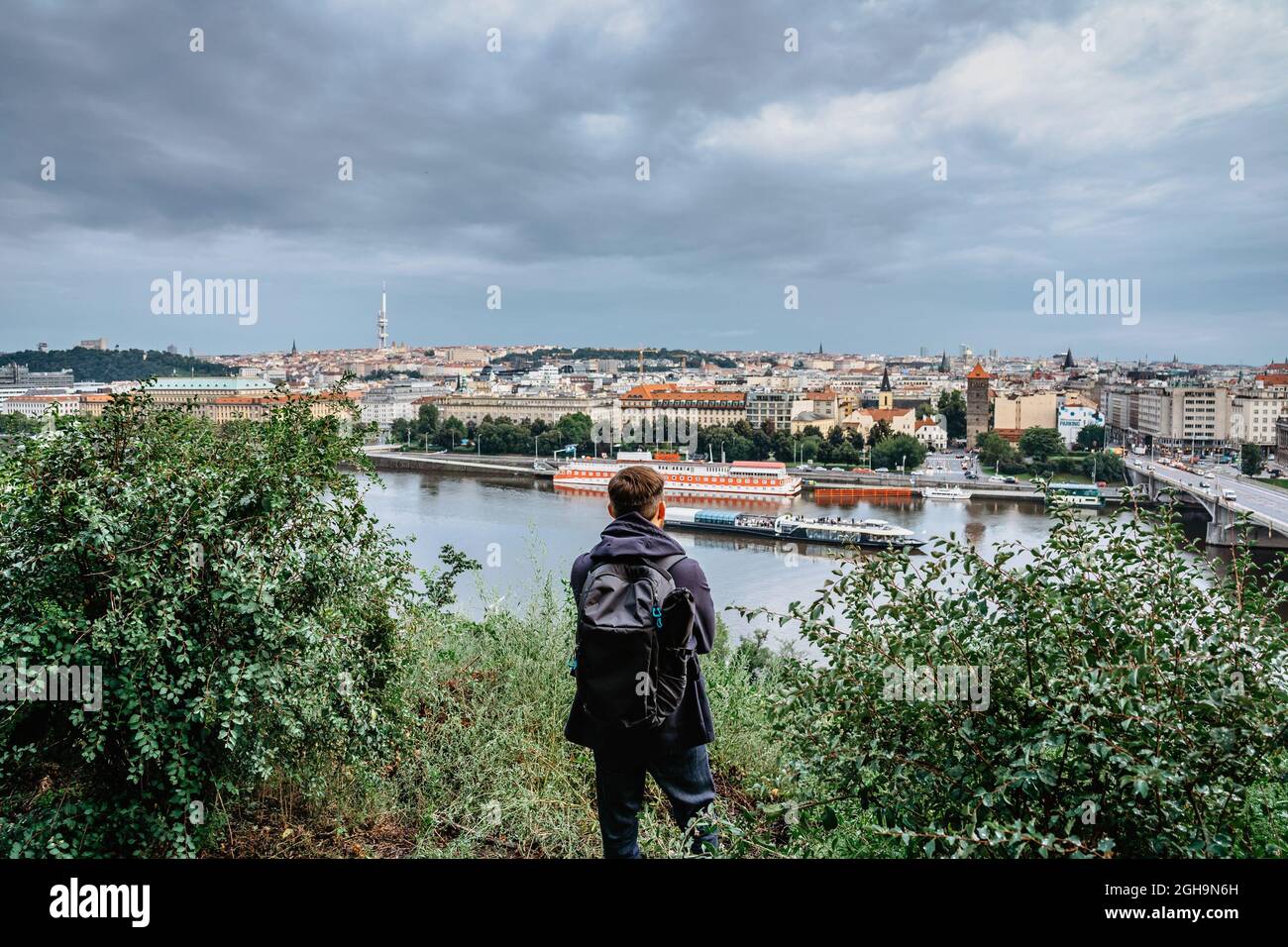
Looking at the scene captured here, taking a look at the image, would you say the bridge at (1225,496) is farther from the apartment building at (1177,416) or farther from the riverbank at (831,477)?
the apartment building at (1177,416)

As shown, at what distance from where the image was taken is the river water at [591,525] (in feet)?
25.1

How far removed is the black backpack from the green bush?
17.3 inches

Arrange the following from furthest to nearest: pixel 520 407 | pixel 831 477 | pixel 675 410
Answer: pixel 520 407 → pixel 675 410 → pixel 831 477

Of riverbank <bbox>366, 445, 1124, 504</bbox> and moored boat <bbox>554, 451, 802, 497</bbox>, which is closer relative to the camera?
moored boat <bbox>554, 451, 802, 497</bbox>

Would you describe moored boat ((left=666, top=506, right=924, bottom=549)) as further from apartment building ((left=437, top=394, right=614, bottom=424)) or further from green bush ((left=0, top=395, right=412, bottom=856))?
apartment building ((left=437, top=394, right=614, bottom=424))

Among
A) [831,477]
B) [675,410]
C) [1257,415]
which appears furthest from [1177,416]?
[675,410]

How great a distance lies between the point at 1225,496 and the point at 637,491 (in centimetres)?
964

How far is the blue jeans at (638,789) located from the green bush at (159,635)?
0.41m

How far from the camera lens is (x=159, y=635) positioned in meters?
0.98

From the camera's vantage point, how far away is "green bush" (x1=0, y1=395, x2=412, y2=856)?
1.00 meters

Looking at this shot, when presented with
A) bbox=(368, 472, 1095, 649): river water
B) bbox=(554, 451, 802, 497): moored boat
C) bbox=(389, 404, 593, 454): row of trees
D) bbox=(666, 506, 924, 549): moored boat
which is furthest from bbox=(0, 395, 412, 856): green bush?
bbox=(389, 404, 593, 454): row of trees

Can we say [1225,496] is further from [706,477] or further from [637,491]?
[637,491]
